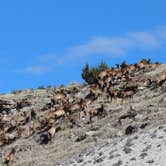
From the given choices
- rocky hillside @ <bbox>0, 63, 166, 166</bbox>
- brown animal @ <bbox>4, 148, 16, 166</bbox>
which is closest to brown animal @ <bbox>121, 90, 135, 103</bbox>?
rocky hillside @ <bbox>0, 63, 166, 166</bbox>

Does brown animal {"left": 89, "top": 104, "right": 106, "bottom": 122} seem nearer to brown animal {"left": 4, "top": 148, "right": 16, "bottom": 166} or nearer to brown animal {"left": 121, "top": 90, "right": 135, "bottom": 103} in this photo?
brown animal {"left": 121, "top": 90, "right": 135, "bottom": 103}

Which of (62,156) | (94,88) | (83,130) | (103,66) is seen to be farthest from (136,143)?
(103,66)

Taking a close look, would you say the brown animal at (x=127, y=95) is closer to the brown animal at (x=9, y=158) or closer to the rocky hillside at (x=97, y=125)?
the rocky hillside at (x=97, y=125)

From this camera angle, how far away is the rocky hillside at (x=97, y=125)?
23.6 metres

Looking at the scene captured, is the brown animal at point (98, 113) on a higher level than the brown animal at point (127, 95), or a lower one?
lower

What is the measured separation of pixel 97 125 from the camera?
29.2 meters

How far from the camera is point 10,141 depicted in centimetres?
3284

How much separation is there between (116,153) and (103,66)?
91.1ft

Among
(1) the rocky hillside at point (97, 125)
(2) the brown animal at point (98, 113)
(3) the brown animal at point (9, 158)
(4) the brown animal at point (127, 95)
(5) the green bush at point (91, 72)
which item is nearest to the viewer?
(1) the rocky hillside at point (97, 125)

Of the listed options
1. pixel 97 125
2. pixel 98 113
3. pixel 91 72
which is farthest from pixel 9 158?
pixel 91 72

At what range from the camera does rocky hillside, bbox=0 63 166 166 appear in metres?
23.6

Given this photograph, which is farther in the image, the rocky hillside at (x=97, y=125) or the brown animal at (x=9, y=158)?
the brown animal at (x=9, y=158)

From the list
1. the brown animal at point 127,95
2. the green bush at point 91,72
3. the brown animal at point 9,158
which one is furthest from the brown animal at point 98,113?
the green bush at point 91,72

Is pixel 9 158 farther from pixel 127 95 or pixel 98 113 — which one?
pixel 127 95
